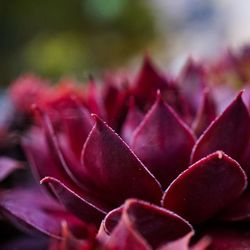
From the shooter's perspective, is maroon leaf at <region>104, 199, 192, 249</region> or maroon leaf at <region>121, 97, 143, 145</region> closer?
maroon leaf at <region>104, 199, 192, 249</region>

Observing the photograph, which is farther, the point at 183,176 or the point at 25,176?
the point at 25,176

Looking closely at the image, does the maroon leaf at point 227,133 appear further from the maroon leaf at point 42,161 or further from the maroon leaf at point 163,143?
the maroon leaf at point 42,161

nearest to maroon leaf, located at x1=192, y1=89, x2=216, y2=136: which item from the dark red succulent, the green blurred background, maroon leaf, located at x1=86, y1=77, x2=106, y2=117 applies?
the dark red succulent

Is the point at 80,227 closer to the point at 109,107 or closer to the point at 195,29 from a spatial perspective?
the point at 109,107

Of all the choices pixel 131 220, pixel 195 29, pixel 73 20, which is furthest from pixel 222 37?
pixel 131 220

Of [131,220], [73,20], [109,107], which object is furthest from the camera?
[73,20]

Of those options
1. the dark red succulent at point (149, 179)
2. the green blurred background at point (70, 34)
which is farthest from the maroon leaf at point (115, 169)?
the green blurred background at point (70, 34)

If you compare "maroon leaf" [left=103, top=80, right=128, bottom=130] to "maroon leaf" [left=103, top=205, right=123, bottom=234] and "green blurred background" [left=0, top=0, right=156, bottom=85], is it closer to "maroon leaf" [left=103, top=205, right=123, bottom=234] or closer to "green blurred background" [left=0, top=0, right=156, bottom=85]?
"maroon leaf" [left=103, top=205, right=123, bottom=234]

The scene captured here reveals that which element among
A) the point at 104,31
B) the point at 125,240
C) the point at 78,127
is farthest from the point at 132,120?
the point at 104,31
